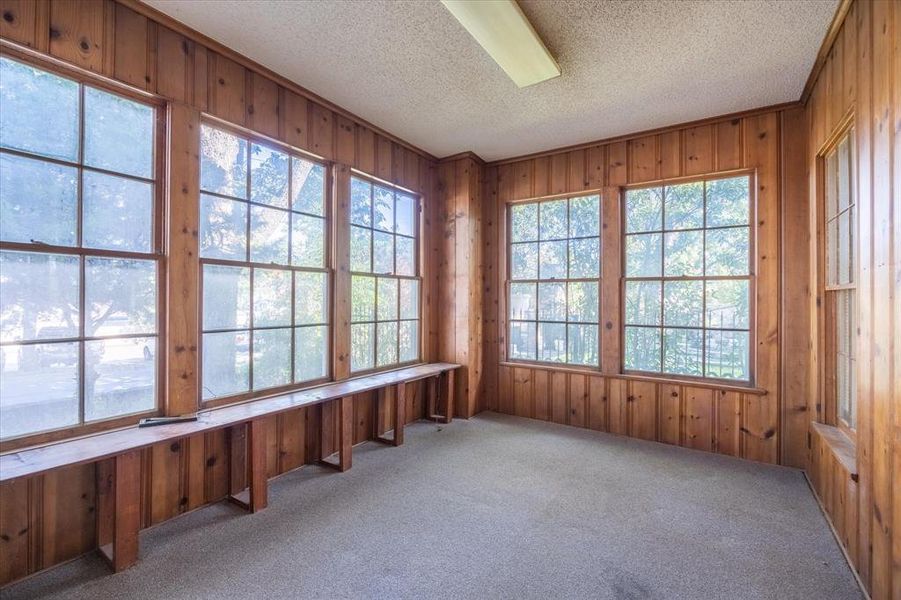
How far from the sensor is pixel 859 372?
1.93m

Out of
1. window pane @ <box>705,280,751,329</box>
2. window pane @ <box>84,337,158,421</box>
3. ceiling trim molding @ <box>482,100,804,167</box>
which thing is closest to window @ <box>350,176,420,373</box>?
ceiling trim molding @ <box>482,100,804,167</box>

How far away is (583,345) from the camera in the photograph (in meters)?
4.12

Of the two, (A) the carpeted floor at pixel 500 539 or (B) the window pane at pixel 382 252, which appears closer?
(A) the carpeted floor at pixel 500 539

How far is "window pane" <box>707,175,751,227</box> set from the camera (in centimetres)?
340

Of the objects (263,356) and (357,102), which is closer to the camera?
(263,356)

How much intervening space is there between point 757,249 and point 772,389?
1.16 meters

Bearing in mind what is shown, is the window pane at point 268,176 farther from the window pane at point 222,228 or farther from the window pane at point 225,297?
the window pane at point 225,297

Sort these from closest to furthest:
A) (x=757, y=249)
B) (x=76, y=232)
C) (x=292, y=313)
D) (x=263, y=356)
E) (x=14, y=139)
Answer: (x=14, y=139) → (x=76, y=232) → (x=263, y=356) → (x=292, y=313) → (x=757, y=249)

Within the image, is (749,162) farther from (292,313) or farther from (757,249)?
(292,313)

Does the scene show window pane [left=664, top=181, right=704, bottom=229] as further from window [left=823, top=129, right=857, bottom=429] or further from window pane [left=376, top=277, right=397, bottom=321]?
window pane [left=376, top=277, right=397, bottom=321]

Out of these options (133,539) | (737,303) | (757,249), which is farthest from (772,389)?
(133,539)

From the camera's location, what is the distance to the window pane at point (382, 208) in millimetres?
3816

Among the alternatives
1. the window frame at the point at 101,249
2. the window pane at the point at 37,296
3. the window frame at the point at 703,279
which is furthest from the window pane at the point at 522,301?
the window pane at the point at 37,296

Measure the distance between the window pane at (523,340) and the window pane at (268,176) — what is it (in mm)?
2750
